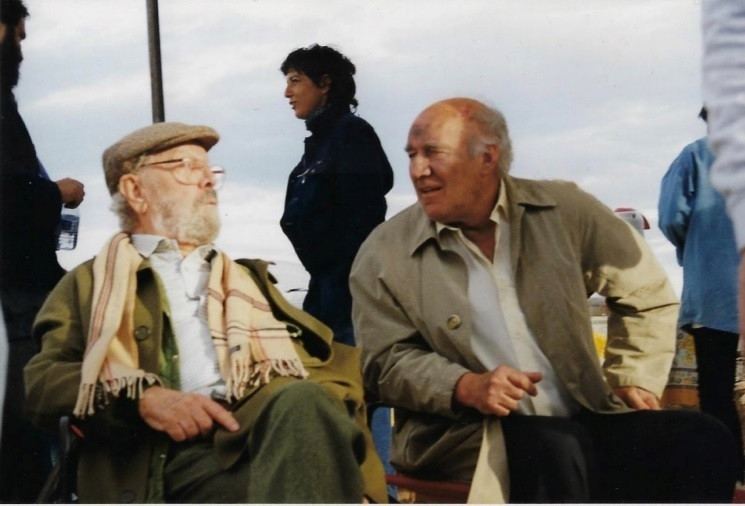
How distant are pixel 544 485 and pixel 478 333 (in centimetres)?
37

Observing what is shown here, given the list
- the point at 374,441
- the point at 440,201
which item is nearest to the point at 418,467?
the point at 374,441

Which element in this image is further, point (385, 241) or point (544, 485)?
point (385, 241)

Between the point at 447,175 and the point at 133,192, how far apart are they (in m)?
0.71

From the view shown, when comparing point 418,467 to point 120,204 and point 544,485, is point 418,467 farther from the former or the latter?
point 120,204

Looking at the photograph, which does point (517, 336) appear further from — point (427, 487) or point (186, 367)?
point (186, 367)

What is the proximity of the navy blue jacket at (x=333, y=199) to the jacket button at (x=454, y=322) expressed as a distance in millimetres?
282

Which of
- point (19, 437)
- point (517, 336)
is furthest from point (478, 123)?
point (19, 437)

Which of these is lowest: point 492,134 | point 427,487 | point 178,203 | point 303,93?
point 427,487

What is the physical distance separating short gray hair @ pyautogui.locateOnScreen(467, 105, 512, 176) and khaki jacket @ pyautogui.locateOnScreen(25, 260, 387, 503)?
542 millimetres

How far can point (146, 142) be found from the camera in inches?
111

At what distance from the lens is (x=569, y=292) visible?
280 cm

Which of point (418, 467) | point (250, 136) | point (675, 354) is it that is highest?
point (250, 136)

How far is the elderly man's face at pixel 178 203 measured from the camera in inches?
109

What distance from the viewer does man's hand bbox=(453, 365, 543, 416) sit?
2.67 metres
